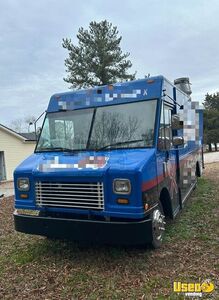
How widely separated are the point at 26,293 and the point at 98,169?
182 centimetres

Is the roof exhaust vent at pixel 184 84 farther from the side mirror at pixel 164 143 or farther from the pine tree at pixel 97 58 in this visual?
the pine tree at pixel 97 58

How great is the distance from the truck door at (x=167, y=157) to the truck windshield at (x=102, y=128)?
11.1 inches

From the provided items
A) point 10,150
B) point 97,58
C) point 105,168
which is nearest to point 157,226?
point 105,168

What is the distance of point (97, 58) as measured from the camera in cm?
3228

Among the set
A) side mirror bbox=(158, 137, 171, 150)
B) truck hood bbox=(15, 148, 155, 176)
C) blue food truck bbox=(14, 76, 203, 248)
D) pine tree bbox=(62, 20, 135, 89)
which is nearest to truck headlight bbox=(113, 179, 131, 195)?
blue food truck bbox=(14, 76, 203, 248)

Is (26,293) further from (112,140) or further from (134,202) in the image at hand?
(112,140)

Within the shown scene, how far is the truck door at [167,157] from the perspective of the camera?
525 cm

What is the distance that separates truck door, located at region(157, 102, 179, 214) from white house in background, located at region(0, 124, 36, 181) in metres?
20.8

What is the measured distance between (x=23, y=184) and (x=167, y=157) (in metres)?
2.41

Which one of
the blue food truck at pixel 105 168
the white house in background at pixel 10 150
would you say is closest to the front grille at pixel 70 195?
the blue food truck at pixel 105 168

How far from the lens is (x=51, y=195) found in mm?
4852

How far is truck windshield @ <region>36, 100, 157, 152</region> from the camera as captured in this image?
5141mm

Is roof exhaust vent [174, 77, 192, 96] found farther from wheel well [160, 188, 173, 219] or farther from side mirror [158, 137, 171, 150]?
wheel well [160, 188, 173, 219]

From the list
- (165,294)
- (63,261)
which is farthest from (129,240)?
(63,261)
